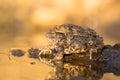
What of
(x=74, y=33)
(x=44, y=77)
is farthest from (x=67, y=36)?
(x=44, y=77)

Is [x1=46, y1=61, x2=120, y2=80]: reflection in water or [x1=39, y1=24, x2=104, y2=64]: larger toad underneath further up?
[x1=39, y1=24, x2=104, y2=64]: larger toad underneath

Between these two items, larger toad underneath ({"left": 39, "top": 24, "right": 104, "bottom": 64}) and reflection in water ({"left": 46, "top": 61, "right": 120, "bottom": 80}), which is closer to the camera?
reflection in water ({"left": 46, "top": 61, "right": 120, "bottom": 80})

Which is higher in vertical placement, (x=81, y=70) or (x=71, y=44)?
(x=71, y=44)

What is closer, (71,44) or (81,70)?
(81,70)

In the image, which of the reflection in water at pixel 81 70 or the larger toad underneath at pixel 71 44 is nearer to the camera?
the reflection in water at pixel 81 70

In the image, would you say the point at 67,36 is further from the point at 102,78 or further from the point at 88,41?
the point at 102,78
